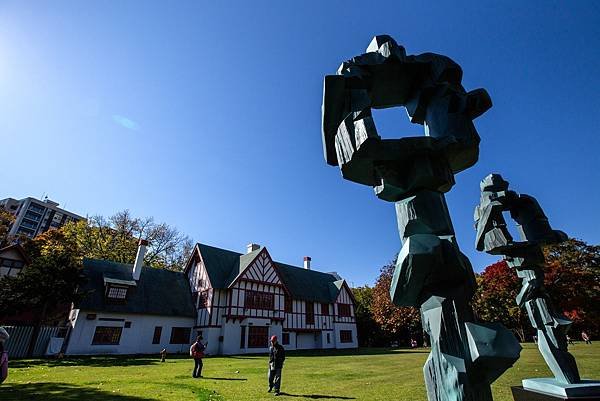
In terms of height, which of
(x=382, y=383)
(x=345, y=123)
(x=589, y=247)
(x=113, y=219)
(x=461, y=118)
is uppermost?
(x=113, y=219)

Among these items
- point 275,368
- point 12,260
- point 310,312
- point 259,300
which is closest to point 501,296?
point 310,312

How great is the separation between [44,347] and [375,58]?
2794 centimetres

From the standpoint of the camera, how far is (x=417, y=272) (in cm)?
117

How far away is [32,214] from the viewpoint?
82.0m

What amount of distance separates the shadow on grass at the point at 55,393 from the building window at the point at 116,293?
15.2 meters

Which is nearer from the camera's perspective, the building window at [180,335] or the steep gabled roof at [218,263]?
the building window at [180,335]

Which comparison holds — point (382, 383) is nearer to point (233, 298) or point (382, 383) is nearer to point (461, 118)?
point (461, 118)

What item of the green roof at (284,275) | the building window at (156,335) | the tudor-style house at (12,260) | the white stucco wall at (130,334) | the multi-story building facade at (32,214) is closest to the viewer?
the white stucco wall at (130,334)

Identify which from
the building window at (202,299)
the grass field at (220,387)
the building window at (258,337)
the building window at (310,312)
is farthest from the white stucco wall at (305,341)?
the grass field at (220,387)

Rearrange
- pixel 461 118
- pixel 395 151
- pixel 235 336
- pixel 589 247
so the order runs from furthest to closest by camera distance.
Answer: pixel 589 247, pixel 235 336, pixel 461 118, pixel 395 151

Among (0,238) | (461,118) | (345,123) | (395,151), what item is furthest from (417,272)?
(0,238)

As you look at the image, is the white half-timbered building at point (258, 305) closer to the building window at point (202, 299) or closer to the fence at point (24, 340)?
the building window at point (202, 299)

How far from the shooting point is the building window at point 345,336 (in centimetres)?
3369

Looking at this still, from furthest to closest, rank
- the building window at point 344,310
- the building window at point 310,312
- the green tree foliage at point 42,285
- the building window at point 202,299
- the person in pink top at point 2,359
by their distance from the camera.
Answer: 1. the building window at point 344,310
2. the building window at point 310,312
3. the building window at point 202,299
4. the green tree foliage at point 42,285
5. the person in pink top at point 2,359
